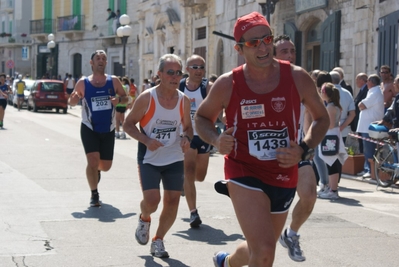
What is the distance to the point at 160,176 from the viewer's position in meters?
7.15

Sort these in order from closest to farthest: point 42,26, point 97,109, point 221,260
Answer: point 221,260, point 97,109, point 42,26

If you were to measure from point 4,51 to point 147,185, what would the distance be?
69.3 metres

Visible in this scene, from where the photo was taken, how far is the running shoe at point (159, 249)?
22.8ft

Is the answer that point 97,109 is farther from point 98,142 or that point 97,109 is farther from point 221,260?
point 221,260

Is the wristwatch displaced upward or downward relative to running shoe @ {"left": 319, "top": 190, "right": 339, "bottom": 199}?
upward

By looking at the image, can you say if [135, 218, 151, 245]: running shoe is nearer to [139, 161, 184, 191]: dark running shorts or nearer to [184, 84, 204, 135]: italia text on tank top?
[139, 161, 184, 191]: dark running shorts

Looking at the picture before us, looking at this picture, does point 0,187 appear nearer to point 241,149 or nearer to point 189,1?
point 241,149

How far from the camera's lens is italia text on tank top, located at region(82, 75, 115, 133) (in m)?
9.70

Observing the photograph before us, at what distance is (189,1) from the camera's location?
110ft

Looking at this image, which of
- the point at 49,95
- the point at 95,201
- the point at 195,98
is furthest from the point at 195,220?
the point at 49,95

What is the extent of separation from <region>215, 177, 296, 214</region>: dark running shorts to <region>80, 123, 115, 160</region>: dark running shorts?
478 cm

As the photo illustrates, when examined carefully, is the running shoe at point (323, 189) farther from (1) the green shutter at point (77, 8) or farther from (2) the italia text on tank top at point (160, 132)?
(1) the green shutter at point (77, 8)

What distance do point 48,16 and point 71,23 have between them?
552 centimetres

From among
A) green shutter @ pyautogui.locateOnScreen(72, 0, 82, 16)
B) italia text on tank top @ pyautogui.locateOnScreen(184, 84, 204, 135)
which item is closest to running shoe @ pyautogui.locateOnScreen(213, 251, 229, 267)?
italia text on tank top @ pyautogui.locateOnScreen(184, 84, 204, 135)
